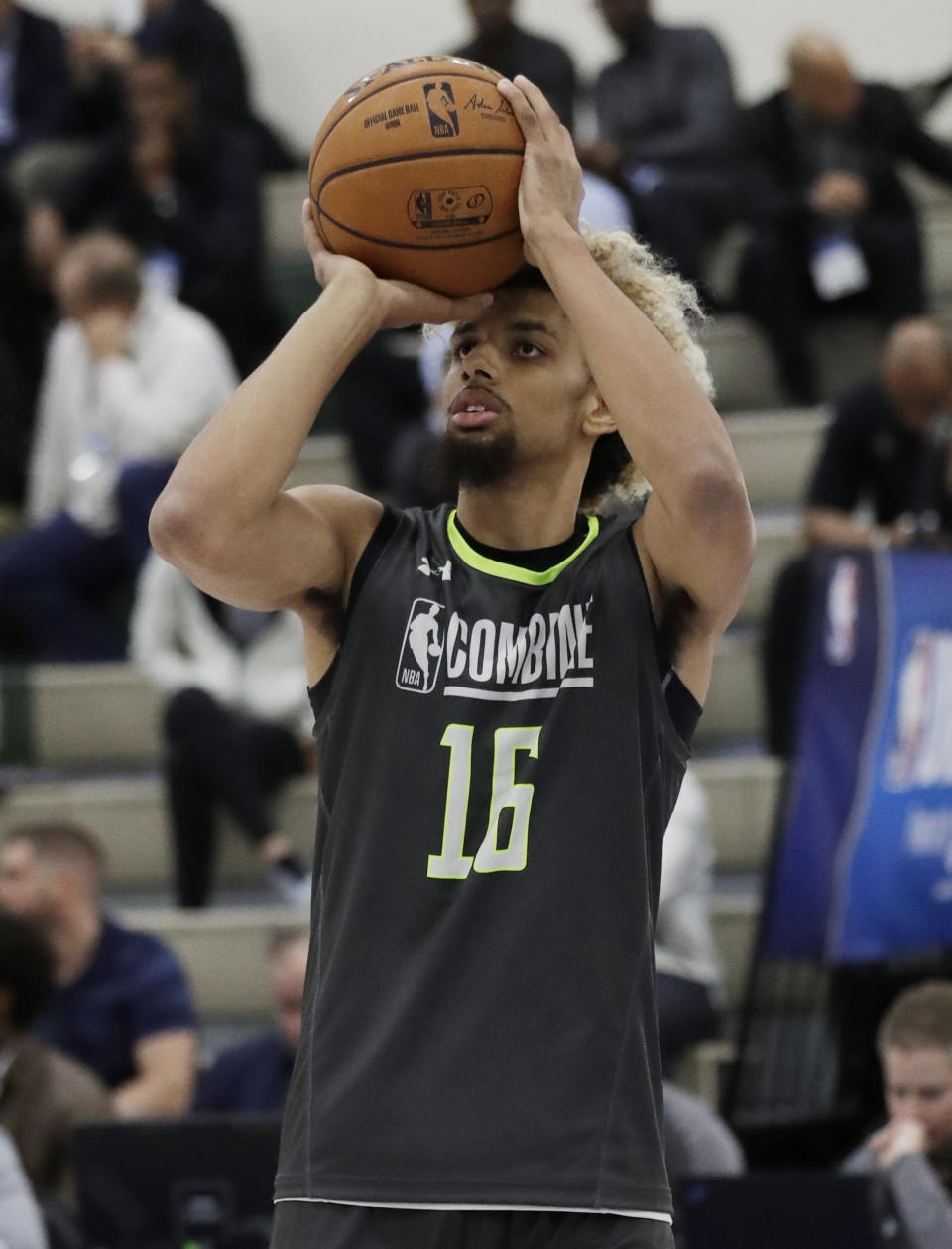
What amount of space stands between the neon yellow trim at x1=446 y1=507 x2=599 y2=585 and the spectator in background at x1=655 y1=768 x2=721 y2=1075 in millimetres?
2664

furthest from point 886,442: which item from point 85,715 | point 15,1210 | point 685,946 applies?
point 15,1210

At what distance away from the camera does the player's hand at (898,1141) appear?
165 inches

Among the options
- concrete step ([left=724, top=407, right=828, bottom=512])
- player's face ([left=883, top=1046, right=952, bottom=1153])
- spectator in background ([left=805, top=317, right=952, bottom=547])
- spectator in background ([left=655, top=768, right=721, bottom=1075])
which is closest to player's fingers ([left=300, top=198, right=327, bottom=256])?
player's face ([left=883, top=1046, right=952, bottom=1153])

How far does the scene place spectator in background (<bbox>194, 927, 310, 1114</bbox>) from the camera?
5.09m

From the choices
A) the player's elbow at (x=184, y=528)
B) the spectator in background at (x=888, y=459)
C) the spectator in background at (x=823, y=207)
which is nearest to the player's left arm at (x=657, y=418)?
the player's elbow at (x=184, y=528)

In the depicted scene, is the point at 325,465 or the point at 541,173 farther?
the point at 325,465

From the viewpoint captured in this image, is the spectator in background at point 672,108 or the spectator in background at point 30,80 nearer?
the spectator in background at point 672,108

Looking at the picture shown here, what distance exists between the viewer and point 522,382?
2.67 m

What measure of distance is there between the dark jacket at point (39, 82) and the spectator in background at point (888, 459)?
14.2 feet

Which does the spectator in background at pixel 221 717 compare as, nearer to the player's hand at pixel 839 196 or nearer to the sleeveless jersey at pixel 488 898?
the player's hand at pixel 839 196

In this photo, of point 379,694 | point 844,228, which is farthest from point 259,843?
point 379,694

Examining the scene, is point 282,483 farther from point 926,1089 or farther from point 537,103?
point 926,1089

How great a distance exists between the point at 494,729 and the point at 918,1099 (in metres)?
2.27

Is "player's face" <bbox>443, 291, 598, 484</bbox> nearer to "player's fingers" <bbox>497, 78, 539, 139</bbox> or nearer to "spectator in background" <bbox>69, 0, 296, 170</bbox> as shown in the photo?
"player's fingers" <bbox>497, 78, 539, 139</bbox>
